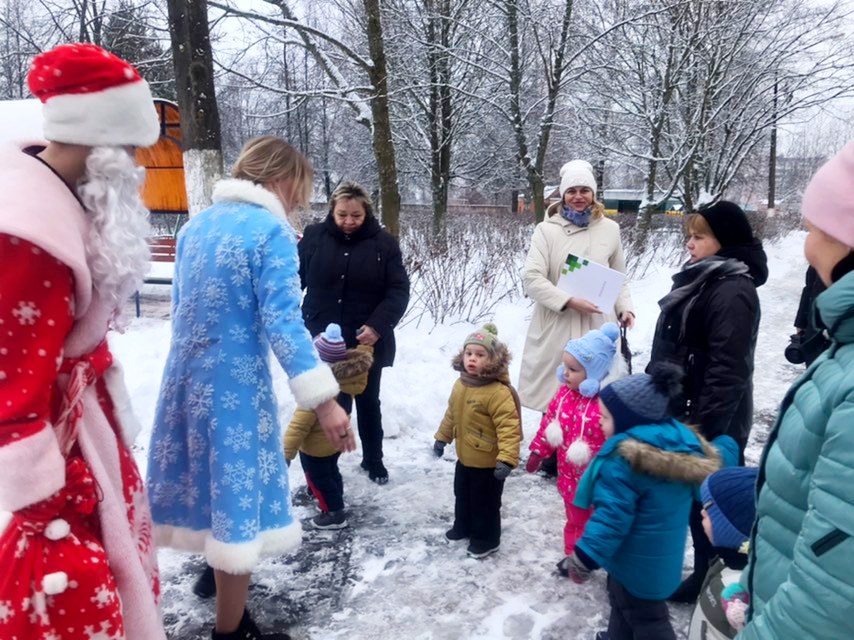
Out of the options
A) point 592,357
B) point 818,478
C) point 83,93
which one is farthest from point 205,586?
point 818,478

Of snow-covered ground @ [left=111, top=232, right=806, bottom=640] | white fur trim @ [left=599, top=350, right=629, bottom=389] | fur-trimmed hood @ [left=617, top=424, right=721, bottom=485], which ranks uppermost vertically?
fur-trimmed hood @ [left=617, top=424, right=721, bottom=485]

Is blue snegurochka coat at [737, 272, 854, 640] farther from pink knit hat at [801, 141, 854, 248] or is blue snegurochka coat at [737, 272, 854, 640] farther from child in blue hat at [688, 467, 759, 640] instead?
child in blue hat at [688, 467, 759, 640]

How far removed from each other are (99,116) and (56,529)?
1.04 m

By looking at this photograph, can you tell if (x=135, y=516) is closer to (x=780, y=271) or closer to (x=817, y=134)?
(x=780, y=271)

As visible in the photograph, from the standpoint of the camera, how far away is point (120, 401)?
6.16ft

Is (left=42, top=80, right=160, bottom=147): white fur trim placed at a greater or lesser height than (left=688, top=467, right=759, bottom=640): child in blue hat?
greater

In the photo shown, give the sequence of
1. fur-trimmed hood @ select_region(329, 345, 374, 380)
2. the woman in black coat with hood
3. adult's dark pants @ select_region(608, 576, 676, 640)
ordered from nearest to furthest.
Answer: adult's dark pants @ select_region(608, 576, 676, 640) < the woman in black coat with hood < fur-trimmed hood @ select_region(329, 345, 374, 380)

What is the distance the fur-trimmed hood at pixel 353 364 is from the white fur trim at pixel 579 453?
136 centimetres

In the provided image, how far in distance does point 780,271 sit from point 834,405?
17.6m

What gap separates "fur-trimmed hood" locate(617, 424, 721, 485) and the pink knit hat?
110cm

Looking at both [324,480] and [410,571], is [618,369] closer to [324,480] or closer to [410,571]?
[410,571]

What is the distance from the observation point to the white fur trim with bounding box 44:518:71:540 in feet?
5.12

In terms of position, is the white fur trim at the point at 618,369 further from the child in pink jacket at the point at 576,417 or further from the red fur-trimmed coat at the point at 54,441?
the red fur-trimmed coat at the point at 54,441

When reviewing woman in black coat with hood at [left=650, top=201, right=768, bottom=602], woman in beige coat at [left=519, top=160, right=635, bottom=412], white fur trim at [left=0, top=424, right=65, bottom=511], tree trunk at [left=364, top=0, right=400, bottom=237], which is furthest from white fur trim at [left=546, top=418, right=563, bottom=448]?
tree trunk at [left=364, top=0, right=400, bottom=237]
